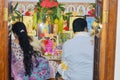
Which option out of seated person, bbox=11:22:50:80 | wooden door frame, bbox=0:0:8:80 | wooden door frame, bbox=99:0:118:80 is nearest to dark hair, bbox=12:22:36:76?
seated person, bbox=11:22:50:80

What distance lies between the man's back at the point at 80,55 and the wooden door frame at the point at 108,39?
3.51ft

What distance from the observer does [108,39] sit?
1728 mm

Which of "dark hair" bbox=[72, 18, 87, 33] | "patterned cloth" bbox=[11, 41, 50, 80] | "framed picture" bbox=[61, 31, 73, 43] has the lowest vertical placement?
"patterned cloth" bbox=[11, 41, 50, 80]

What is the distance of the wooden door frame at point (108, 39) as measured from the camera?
5.60 feet

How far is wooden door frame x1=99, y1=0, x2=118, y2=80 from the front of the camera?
1.71 metres

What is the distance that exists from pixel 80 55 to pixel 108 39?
1.18 m

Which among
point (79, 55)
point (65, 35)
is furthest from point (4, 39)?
point (65, 35)

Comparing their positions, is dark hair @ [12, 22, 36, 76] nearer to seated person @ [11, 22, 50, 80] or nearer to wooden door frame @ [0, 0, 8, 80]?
seated person @ [11, 22, 50, 80]

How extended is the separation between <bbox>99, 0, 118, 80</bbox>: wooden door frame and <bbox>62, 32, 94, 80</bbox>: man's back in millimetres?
1069

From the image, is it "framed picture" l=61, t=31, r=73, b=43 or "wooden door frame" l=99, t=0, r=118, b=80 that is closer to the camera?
"wooden door frame" l=99, t=0, r=118, b=80

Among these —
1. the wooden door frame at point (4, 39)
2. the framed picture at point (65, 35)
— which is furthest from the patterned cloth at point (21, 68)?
the wooden door frame at point (4, 39)

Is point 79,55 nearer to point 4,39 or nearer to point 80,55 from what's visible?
point 80,55

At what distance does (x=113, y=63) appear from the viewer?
174 cm

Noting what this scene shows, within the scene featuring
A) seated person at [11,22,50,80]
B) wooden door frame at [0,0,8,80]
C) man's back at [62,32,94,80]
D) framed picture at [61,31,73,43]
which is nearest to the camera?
wooden door frame at [0,0,8,80]
